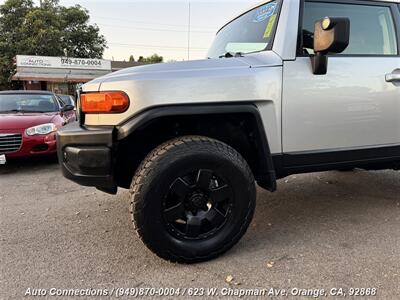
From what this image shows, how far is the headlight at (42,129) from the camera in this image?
583 centimetres

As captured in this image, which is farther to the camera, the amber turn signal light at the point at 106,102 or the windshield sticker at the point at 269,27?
the windshield sticker at the point at 269,27

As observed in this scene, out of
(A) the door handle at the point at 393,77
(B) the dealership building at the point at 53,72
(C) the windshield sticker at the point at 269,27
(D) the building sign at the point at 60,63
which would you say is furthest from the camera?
(D) the building sign at the point at 60,63

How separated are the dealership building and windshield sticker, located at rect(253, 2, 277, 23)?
2707 centimetres

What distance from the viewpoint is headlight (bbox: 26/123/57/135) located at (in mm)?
5829

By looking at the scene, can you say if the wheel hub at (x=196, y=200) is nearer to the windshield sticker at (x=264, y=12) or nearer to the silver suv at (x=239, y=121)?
the silver suv at (x=239, y=121)

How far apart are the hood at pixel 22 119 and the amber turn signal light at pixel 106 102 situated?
368cm

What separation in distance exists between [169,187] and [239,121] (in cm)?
76

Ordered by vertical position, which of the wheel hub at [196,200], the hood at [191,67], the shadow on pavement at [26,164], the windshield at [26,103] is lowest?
the shadow on pavement at [26,164]

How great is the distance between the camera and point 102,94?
8.39ft

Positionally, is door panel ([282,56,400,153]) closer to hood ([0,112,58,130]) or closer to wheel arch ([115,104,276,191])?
wheel arch ([115,104,276,191])

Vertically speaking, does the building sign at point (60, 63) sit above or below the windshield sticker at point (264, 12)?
below

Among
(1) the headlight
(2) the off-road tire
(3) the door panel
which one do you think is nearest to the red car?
(1) the headlight

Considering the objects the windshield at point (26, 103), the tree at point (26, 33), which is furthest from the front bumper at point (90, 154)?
the tree at point (26, 33)

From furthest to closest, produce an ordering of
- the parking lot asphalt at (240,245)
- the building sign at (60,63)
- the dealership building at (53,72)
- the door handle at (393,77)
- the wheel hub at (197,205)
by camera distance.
Result: 1. the building sign at (60,63)
2. the dealership building at (53,72)
3. the door handle at (393,77)
4. the wheel hub at (197,205)
5. the parking lot asphalt at (240,245)
